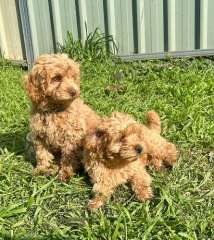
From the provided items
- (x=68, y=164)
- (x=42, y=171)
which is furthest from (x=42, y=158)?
(x=68, y=164)

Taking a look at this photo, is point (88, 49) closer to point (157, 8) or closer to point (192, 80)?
point (157, 8)

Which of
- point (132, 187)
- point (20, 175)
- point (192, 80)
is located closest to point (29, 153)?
point (20, 175)

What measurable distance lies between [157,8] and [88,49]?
1.11m

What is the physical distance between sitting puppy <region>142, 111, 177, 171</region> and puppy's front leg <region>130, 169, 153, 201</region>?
0.34 metres

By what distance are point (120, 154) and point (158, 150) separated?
79 cm

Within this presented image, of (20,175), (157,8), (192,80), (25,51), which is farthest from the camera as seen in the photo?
(25,51)

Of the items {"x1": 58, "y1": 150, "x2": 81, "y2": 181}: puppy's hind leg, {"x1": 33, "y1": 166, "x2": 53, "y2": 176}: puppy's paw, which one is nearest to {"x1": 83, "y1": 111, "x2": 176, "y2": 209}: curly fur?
{"x1": 58, "y1": 150, "x2": 81, "y2": 181}: puppy's hind leg

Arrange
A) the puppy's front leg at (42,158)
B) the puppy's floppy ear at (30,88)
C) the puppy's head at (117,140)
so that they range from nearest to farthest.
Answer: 1. the puppy's head at (117,140)
2. the puppy's floppy ear at (30,88)
3. the puppy's front leg at (42,158)

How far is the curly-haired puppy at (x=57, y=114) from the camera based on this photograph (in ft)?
14.0

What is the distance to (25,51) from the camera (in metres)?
7.41

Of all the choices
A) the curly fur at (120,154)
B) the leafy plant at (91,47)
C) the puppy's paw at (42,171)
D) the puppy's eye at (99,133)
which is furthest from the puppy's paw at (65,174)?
the leafy plant at (91,47)

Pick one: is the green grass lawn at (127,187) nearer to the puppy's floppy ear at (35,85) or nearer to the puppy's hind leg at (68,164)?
the puppy's hind leg at (68,164)

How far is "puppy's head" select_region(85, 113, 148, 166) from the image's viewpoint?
151 inches

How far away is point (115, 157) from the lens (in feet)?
13.0
